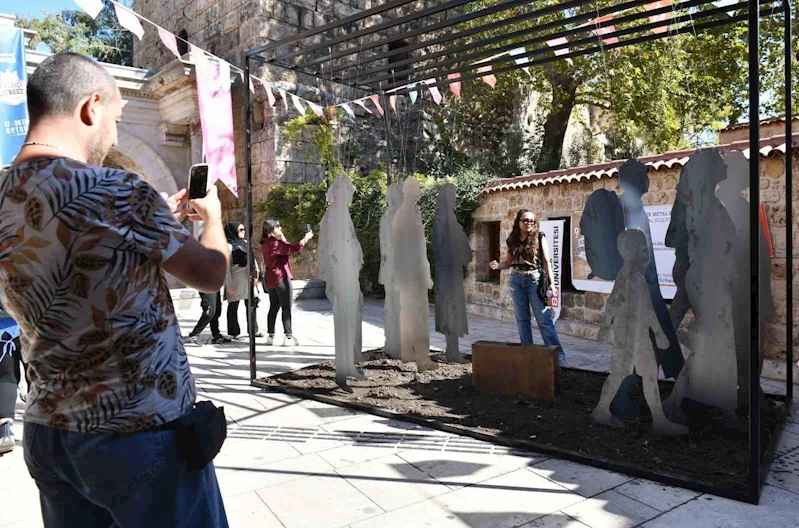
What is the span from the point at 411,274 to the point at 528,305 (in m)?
1.31

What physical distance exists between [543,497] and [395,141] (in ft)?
41.3

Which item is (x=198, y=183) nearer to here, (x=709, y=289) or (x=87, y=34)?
(x=709, y=289)

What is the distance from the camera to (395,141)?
15.0 metres

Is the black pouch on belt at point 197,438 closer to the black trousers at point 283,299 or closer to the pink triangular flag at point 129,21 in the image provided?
the pink triangular flag at point 129,21

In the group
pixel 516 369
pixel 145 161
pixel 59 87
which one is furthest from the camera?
pixel 145 161

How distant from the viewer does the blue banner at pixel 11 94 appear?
6.19 metres

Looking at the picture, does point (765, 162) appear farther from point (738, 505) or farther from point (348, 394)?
point (348, 394)

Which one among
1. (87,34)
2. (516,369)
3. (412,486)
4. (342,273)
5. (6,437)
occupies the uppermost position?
(87,34)

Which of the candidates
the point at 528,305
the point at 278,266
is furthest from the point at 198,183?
the point at 278,266

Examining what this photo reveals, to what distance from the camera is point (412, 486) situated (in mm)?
3408

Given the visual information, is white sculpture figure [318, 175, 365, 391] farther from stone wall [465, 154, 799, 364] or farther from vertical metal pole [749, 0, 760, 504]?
vertical metal pole [749, 0, 760, 504]

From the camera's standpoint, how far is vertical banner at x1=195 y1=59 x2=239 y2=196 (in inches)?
258

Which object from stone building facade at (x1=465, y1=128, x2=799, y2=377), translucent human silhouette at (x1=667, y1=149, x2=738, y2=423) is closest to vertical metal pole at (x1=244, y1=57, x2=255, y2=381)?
translucent human silhouette at (x1=667, y1=149, x2=738, y2=423)

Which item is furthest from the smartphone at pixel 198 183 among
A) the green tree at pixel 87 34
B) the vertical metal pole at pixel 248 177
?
the green tree at pixel 87 34
